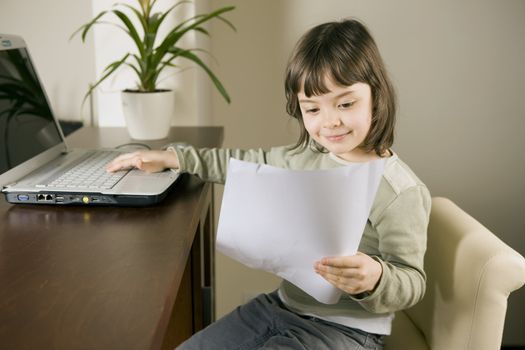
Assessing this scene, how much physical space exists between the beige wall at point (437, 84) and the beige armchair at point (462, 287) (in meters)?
0.81

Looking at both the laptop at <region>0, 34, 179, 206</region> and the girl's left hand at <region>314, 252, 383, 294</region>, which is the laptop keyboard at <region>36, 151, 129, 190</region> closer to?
the laptop at <region>0, 34, 179, 206</region>

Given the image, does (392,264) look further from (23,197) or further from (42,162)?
(42,162)

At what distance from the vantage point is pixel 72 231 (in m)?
0.90

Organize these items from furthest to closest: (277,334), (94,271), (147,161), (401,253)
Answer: (147,161) < (277,334) < (401,253) < (94,271)

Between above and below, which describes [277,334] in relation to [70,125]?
below

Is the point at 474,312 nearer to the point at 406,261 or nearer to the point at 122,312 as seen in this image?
the point at 406,261

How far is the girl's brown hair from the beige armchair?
0.20 metres

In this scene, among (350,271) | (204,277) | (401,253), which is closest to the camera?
(350,271)

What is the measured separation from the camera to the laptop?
1016 millimetres

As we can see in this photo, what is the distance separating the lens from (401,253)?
0.95 m

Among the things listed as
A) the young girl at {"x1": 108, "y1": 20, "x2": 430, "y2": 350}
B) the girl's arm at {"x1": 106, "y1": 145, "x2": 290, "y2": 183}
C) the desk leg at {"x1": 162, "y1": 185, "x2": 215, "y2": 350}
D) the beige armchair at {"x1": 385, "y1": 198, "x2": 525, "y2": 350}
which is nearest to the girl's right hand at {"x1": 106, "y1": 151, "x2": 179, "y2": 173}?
the girl's arm at {"x1": 106, "y1": 145, "x2": 290, "y2": 183}

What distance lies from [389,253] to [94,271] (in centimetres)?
46

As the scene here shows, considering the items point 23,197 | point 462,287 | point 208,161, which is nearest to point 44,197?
point 23,197

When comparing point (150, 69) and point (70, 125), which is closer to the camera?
point (150, 69)
